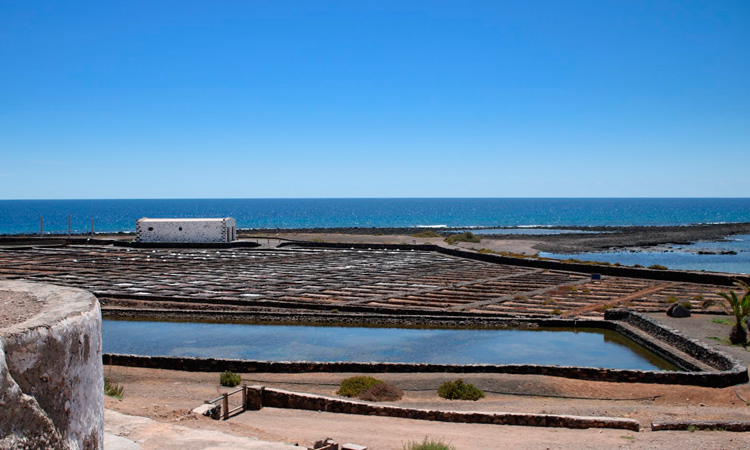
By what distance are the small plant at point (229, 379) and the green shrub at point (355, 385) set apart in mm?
2284

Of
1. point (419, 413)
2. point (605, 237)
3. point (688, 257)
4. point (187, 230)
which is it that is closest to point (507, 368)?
point (419, 413)

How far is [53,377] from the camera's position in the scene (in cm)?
376

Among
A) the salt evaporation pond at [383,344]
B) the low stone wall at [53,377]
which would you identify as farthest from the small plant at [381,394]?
the low stone wall at [53,377]

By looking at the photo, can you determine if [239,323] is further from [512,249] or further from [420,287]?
[512,249]

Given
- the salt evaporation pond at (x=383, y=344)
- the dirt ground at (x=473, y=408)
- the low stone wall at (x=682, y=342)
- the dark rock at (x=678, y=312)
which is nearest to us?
the dirt ground at (x=473, y=408)

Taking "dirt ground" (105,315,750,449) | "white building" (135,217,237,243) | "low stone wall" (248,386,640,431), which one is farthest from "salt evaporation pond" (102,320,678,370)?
"white building" (135,217,237,243)

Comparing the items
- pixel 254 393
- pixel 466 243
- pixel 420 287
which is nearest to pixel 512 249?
pixel 466 243

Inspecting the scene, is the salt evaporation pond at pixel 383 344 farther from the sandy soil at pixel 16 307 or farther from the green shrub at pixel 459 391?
the sandy soil at pixel 16 307

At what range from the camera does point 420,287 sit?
3058 centimetres

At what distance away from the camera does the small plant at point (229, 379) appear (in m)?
14.1

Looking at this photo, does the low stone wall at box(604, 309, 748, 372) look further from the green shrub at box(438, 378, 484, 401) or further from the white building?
the white building

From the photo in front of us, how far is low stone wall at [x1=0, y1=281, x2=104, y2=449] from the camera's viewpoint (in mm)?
3441

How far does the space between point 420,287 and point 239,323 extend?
33.1 ft

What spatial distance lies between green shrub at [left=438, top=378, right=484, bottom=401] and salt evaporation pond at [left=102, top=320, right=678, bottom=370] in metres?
3.63
